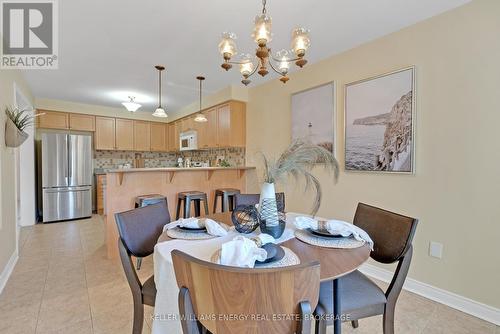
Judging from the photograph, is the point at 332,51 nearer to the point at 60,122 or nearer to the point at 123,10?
the point at 123,10

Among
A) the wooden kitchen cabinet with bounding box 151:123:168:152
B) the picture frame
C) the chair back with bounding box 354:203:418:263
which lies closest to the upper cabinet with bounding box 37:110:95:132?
the wooden kitchen cabinet with bounding box 151:123:168:152

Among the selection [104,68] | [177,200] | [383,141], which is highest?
[104,68]

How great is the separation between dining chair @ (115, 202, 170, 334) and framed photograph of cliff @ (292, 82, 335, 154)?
1790mm

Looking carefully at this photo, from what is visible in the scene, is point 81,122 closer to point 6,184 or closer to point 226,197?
point 6,184

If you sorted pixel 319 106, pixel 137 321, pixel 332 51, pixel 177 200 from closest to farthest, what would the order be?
pixel 137 321 < pixel 332 51 < pixel 319 106 < pixel 177 200

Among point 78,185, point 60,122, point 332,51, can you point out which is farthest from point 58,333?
point 60,122

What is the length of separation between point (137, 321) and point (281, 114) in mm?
2864

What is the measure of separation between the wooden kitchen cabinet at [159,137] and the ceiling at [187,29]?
2.55m

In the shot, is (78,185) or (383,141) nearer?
(383,141)

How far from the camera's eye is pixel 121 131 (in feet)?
18.2

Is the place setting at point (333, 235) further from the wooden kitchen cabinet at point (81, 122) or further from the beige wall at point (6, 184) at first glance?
the wooden kitchen cabinet at point (81, 122)

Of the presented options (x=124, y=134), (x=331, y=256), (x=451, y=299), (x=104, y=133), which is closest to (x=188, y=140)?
(x=124, y=134)

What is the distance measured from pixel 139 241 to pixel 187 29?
1.90 m

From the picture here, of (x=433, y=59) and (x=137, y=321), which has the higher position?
(x=433, y=59)
